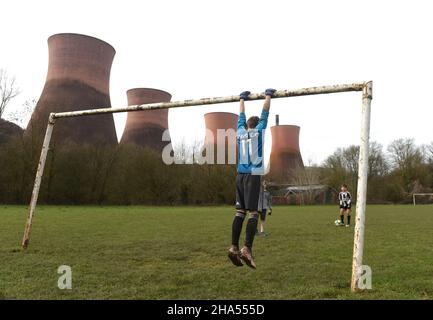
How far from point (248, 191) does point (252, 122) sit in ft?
3.15

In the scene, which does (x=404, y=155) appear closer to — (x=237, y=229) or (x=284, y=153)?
(x=284, y=153)

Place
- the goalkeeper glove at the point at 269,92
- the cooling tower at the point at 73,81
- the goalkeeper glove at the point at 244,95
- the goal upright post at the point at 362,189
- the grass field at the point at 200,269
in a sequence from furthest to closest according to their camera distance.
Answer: the cooling tower at the point at 73,81 < the goalkeeper glove at the point at 244,95 < the goalkeeper glove at the point at 269,92 < the goal upright post at the point at 362,189 < the grass field at the point at 200,269

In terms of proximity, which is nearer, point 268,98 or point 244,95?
point 268,98

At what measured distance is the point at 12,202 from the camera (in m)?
34.7

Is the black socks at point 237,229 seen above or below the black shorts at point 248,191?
below

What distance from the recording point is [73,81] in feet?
130

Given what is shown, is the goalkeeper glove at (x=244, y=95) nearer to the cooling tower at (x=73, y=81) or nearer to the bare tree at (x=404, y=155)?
the cooling tower at (x=73, y=81)

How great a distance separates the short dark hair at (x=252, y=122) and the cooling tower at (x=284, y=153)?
5356cm

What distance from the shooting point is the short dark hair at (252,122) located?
508 cm

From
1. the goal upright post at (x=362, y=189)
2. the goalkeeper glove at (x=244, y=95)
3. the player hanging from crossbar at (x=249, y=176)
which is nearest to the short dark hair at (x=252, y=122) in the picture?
the player hanging from crossbar at (x=249, y=176)

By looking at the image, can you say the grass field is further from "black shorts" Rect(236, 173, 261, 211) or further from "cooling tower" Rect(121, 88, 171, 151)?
"cooling tower" Rect(121, 88, 171, 151)

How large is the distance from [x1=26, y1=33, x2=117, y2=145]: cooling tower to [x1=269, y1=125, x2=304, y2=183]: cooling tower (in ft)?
89.6

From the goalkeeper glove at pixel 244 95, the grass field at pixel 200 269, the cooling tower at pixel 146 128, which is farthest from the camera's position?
the cooling tower at pixel 146 128

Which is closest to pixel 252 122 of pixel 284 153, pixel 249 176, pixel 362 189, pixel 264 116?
pixel 264 116
